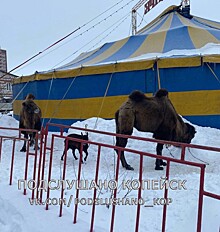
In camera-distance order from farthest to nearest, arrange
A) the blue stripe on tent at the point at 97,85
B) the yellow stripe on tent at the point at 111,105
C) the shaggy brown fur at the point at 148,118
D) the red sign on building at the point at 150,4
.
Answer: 1. the red sign on building at the point at 150,4
2. the blue stripe on tent at the point at 97,85
3. the yellow stripe on tent at the point at 111,105
4. the shaggy brown fur at the point at 148,118

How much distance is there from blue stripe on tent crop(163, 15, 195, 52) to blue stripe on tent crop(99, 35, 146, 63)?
0.96 meters

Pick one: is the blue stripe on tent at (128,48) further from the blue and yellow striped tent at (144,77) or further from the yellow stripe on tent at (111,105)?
the yellow stripe on tent at (111,105)

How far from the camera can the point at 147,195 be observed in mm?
3691

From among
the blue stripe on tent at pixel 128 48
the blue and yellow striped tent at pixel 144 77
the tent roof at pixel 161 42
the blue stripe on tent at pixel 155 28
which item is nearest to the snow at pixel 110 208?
the blue and yellow striped tent at pixel 144 77

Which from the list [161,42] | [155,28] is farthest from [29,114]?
[155,28]

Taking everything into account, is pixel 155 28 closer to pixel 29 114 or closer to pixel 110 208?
pixel 29 114

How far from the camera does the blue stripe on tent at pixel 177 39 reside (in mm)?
9062

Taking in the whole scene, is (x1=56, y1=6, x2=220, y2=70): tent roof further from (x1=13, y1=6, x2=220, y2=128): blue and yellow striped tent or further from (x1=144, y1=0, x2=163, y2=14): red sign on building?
(x1=144, y1=0, x2=163, y2=14): red sign on building

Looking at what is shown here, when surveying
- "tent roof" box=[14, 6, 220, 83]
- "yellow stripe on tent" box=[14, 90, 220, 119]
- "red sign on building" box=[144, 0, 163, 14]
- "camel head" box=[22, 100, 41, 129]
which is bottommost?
"camel head" box=[22, 100, 41, 129]

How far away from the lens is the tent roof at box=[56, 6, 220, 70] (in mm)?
9148

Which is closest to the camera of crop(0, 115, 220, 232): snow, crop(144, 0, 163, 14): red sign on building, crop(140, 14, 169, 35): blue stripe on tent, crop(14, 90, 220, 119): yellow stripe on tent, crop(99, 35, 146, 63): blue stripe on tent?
crop(0, 115, 220, 232): snow

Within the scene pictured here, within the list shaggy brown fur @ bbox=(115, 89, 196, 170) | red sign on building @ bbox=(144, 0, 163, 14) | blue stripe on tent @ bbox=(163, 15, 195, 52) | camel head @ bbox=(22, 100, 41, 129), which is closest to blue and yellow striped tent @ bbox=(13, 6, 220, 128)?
blue stripe on tent @ bbox=(163, 15, 195, 52)

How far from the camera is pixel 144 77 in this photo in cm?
830

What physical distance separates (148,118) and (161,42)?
4955 millimetres
